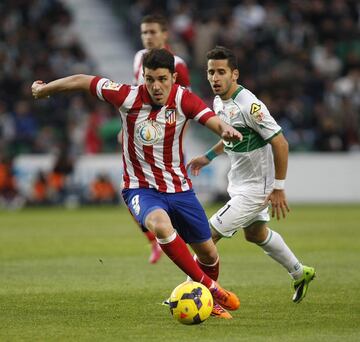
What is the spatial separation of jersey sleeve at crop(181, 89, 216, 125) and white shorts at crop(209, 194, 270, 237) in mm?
1222

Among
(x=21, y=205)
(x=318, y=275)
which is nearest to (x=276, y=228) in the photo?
(x=318, y=275)

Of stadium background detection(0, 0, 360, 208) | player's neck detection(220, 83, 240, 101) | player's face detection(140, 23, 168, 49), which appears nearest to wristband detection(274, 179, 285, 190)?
player's neck detection(220, 83, 240, 101)

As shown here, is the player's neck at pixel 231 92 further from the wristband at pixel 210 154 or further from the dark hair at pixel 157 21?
the dark hair at pixel 157 21

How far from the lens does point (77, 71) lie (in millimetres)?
27281

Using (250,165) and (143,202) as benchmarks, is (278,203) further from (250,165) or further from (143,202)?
(143,202)

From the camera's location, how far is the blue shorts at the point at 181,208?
26.3 ft

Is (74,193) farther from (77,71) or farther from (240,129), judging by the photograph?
(240,129)

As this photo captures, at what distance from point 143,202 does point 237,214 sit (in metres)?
1.21

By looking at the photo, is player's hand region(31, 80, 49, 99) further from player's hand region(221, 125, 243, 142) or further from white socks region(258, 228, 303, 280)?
white socks region(258, 228, 303, 280)

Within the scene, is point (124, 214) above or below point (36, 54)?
below

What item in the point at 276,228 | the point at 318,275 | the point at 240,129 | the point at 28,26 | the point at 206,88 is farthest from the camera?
the point at 28,26

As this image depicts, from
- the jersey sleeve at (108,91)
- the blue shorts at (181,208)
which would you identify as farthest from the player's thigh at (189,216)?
the jersey sleeve at (108,91)

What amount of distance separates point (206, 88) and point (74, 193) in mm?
4478

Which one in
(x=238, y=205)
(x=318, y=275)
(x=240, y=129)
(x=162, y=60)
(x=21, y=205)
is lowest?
(x=21, y=205)
